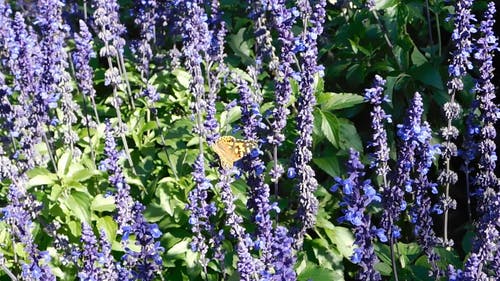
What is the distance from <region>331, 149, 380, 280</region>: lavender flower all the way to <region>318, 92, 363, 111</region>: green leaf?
1.65 meters

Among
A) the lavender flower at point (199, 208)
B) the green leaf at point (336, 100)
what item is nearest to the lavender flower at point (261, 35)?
the green leaf at point (336, 100)

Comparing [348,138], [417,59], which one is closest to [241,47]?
[417,59]

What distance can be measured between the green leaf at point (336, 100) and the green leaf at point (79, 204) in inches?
74.6

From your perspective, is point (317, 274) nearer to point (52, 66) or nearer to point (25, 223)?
point (25, 223)

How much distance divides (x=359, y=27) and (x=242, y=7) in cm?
179

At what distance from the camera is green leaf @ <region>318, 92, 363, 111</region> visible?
17.8 feet

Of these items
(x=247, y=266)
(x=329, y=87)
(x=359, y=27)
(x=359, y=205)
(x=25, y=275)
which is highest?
(x=359, y=27)

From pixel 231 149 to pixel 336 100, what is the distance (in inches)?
50.4

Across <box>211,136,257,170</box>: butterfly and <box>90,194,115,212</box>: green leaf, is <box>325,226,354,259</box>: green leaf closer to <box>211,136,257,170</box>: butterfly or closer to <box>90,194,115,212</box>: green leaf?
<box>211,136,257,170</box>: butterfly

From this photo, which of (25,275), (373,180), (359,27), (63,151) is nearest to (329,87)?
(359,27)

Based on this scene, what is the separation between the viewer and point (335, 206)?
5.55m

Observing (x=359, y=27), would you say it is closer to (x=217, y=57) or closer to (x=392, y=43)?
(x=392, y=43)

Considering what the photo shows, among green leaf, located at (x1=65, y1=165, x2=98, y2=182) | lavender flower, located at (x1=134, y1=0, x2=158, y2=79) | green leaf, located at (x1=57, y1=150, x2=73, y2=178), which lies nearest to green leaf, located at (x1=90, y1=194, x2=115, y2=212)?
green leaf, located at (x1=65, y1=165, x2=98, y2=182)

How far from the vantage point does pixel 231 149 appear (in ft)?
14.9
